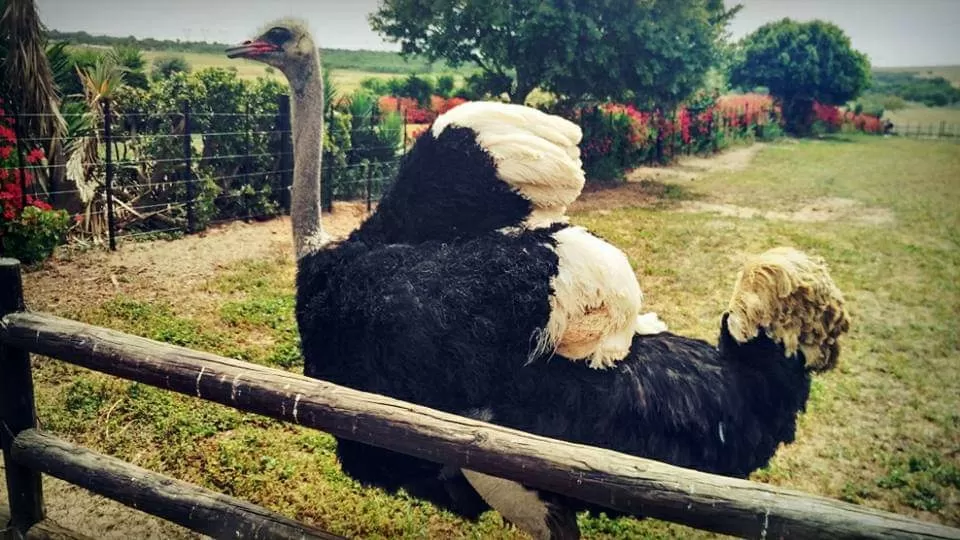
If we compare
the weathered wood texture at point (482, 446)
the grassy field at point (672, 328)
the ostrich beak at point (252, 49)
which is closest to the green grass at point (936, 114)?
the grassy field at point (672, 328)

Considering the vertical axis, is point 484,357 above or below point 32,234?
above

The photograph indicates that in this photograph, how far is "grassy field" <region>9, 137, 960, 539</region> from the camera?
338 centimetres

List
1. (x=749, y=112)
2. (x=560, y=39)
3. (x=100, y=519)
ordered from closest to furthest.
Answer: (x=100, y=519) → (x=560, y=39) → (x=749, y=112)

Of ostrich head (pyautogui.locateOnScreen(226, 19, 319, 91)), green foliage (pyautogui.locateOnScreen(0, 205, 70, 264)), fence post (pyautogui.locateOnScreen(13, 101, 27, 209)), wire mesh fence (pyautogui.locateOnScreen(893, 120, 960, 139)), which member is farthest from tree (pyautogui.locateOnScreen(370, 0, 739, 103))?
ostrich head (pyautogui.locateOnScreen(226, 19, 319, 91))

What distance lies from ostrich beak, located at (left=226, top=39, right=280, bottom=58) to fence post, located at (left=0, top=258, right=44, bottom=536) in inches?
56.2

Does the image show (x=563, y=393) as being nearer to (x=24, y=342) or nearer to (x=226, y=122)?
(x=24, y=342)

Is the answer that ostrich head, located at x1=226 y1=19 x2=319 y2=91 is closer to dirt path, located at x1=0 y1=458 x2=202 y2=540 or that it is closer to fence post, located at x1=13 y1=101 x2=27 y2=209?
dirt path, located at x1=0 y1=458 x2=202 y2=540

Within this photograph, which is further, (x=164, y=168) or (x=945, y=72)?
(x=945, y=72)

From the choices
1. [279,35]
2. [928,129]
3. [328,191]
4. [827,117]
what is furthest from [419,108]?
[827,117]

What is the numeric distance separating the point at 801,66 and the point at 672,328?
662 inches

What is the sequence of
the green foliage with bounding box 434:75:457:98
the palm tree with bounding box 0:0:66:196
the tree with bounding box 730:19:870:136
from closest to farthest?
the palm tree with bounding box 0:0:66:196 → the green foliage with bounding box 434:75:457:98 → the tree with bounding box 730:19:870:136

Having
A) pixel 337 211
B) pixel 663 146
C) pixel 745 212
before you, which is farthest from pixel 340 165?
pixel 663 146

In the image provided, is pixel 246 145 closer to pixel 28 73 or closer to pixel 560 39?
pixel 28 73

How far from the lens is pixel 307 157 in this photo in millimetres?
3168
